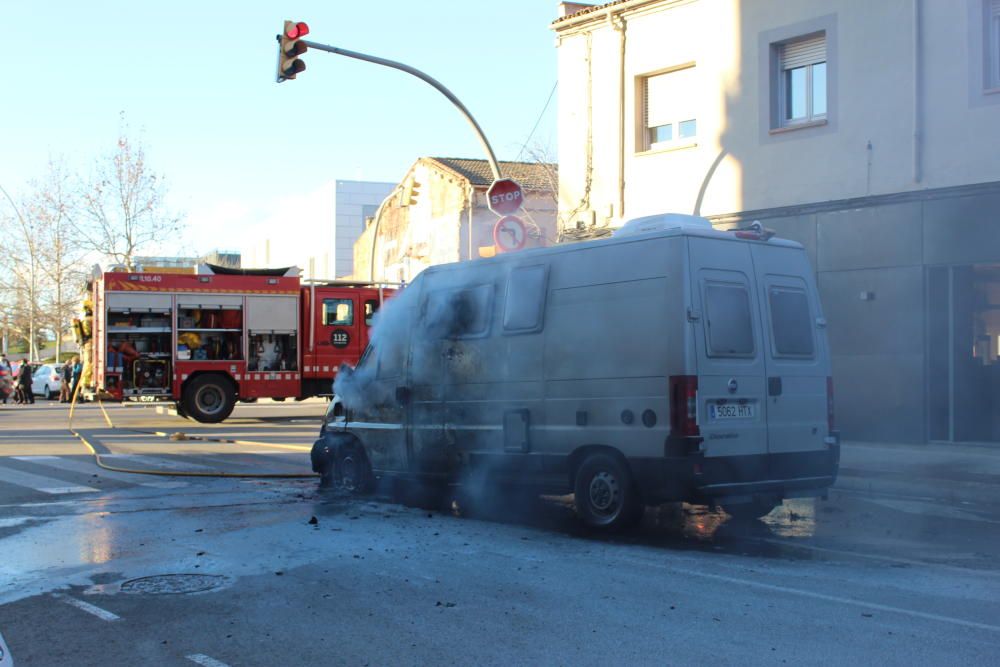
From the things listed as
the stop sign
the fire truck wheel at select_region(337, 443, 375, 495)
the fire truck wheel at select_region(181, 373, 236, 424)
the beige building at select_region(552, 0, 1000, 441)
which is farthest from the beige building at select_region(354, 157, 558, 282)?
the fire truck wheel at select_region(337, 443, 375, 495)

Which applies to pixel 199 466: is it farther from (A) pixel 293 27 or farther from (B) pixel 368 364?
(A) pixel 293 27

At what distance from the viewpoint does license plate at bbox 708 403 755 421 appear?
24.8 feet

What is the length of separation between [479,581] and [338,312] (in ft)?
54.0

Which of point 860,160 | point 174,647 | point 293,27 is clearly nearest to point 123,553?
point 174,647

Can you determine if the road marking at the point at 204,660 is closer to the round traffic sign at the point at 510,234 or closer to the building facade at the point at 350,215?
the round traffic sign at the point at 510,234

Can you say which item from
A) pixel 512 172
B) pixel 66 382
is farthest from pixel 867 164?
pixel 66 382

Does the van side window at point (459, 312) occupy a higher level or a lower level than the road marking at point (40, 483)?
higher

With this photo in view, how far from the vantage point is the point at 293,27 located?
14.2 meters

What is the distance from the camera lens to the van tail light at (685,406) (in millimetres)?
7406

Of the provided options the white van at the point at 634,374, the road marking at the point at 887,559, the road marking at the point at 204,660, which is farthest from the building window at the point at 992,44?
the road marking at the point at 204,660

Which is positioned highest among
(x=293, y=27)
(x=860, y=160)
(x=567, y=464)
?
(x=293, y=27)

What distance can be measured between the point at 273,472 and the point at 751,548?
6681 millimetres

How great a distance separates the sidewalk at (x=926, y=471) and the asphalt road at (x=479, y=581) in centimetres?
20

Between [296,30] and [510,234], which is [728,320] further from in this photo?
[296,30]
